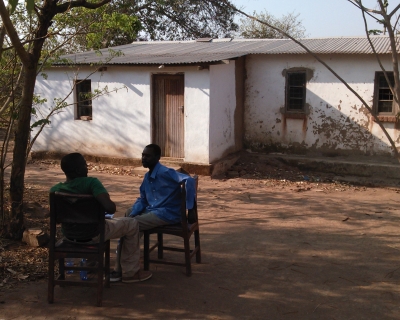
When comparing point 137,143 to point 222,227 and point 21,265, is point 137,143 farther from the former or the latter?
point 21,265

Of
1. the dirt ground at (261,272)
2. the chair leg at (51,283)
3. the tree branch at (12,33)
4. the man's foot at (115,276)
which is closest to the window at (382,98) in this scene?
the dirt ground at (261,272)

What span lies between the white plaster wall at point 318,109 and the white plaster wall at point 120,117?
2.31 m

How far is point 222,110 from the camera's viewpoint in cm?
1202

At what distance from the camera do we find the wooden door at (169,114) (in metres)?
11.9

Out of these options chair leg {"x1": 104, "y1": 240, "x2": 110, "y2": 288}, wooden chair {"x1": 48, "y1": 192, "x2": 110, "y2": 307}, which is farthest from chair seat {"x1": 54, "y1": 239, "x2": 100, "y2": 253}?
chair leg {"x1": 104, "y1": 240, "x2": 110, "y2": 288}

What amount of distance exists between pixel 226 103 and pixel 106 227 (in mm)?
8209

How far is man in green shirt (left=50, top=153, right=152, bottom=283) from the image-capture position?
13.9 feet

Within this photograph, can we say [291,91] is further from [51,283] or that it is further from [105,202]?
[51,283]

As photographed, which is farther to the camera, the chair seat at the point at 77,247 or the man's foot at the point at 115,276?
the man's foot at the point at 115,276

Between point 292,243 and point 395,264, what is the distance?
133cm

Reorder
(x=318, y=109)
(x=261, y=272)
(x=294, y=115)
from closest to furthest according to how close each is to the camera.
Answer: (x=261, y=272)
(x=318, y=109)
(x=294, y=115)

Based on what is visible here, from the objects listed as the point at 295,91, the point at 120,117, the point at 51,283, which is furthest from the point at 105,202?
the point at 295,91

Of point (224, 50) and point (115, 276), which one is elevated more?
point (224, 50)

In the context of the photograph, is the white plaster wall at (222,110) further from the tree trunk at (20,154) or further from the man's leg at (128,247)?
the man's leg at (128,247)
